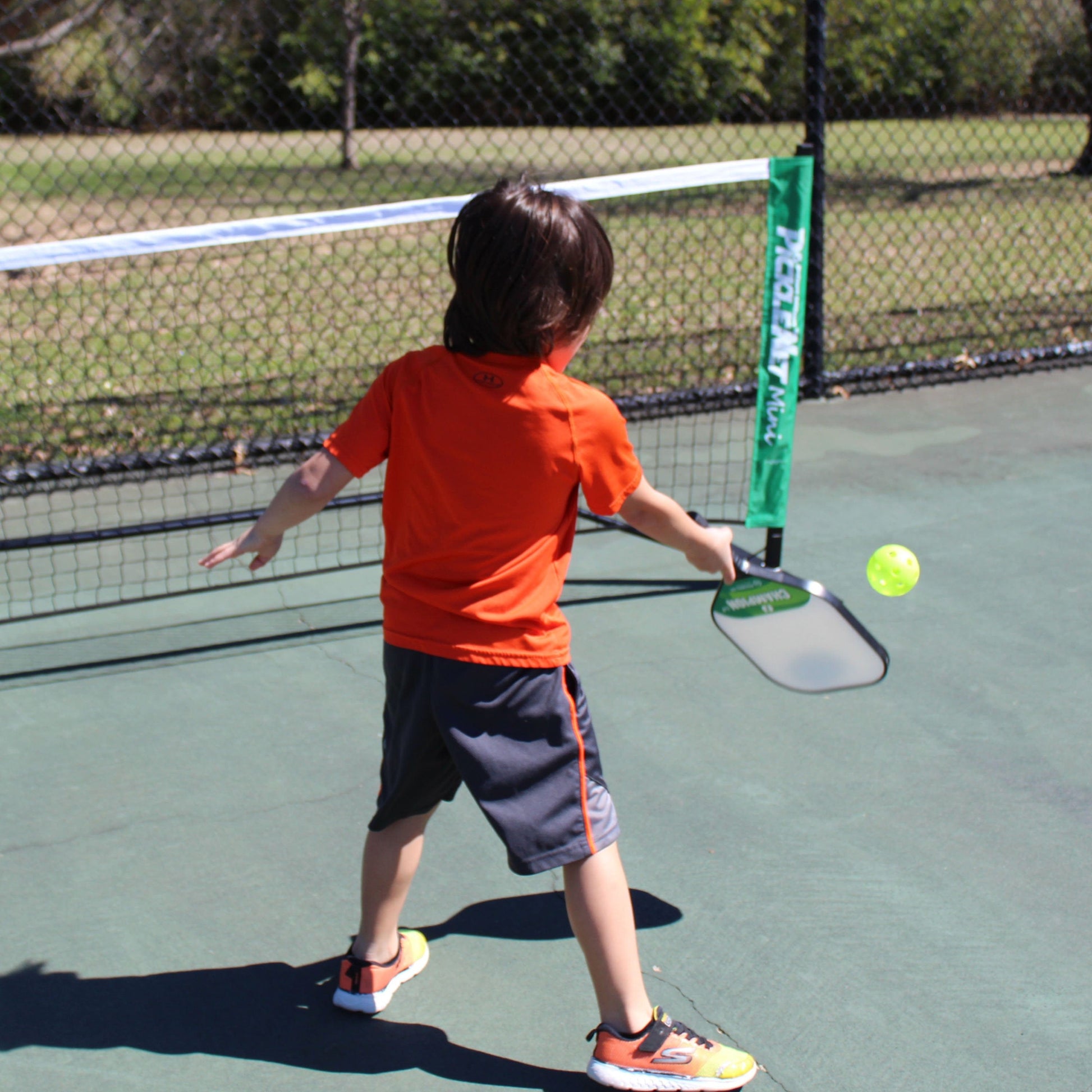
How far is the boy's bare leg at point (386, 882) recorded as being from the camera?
8.20ft

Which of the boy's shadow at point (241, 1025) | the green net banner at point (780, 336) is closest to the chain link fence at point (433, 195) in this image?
the green net banner at point (780, 336)

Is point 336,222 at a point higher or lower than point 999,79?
lower

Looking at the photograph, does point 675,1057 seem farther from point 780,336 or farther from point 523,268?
point 780,336

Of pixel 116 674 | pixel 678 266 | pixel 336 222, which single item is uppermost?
pixel 336 222

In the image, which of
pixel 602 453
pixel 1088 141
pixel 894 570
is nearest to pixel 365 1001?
pixel 602 453

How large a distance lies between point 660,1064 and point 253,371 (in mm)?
6240

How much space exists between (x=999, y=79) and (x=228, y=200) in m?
9.26

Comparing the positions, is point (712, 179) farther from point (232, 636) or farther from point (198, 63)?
point (198, 63)

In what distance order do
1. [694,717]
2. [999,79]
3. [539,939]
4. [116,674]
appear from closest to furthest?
[539,939], [694,717], [116,674], [999,79]

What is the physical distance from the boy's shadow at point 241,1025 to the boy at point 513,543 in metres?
0.30

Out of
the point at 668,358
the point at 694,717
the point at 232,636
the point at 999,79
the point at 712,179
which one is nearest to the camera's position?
the point at 694,717

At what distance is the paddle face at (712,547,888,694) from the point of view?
279cm

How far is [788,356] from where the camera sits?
14.6ft

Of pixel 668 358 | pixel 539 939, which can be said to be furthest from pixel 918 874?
pixel 668 358
